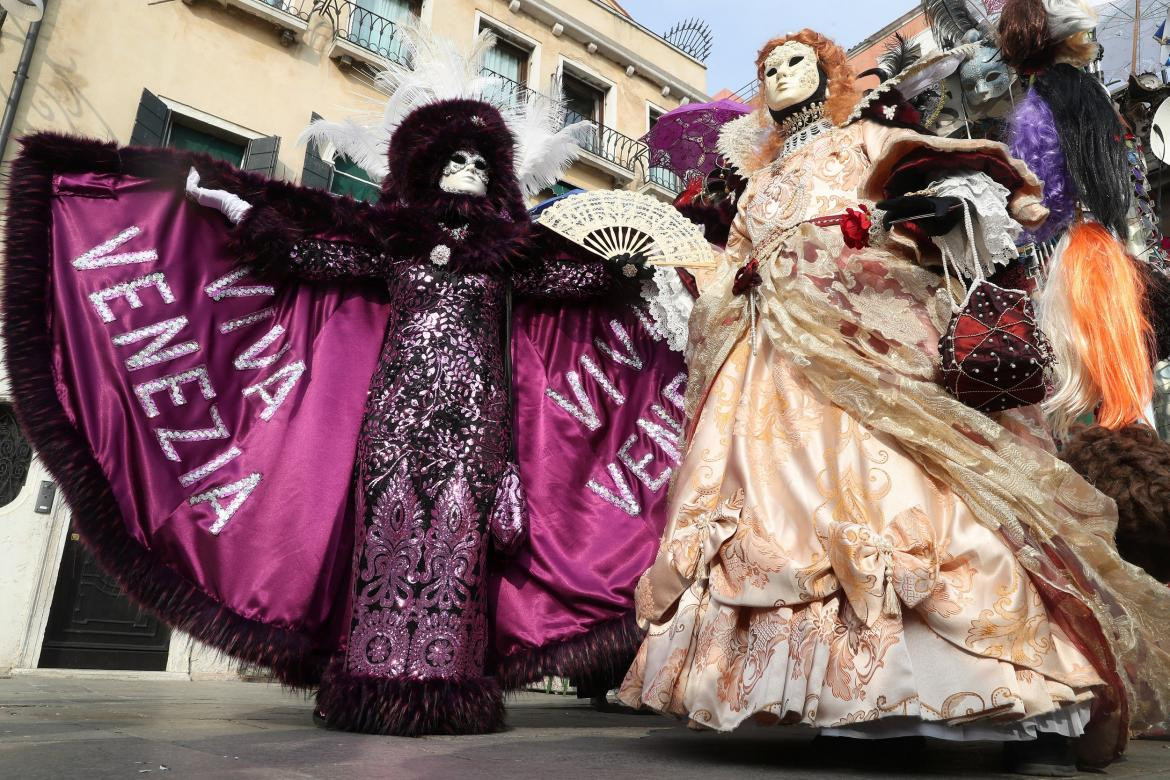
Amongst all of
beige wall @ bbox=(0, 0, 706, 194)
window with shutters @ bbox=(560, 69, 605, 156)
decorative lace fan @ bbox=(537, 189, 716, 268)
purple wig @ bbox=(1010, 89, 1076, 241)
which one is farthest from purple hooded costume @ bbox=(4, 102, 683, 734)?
window with shutters @ bbox=(560, 69, 605, 156)

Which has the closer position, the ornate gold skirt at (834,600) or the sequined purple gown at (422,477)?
the ornate gold skirt at (834,600)

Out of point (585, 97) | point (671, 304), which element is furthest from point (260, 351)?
point (585, 97)

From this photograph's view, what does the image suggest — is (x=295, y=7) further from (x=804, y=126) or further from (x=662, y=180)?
(x=804, y=126)

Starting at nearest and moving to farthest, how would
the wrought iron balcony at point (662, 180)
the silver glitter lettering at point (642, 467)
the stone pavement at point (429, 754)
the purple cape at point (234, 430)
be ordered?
1. the stone pavement at point (429, 754)
2. the purple cape at point (234, 430)
3. the silver glitter lettering at point (642, 467)
4. the wrought iron balcony at point (662, 180)

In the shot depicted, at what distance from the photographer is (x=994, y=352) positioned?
201cm

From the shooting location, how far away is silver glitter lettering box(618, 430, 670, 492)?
10.3 feet

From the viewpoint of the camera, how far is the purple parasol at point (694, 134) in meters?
4.33

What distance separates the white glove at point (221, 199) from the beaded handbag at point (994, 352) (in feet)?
8.00

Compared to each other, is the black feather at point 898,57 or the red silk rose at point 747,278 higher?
the black feather at point 898,57

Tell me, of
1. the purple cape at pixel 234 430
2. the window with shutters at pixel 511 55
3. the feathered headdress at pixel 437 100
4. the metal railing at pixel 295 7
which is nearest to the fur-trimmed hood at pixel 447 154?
the feathered headdress at pixel 437 100

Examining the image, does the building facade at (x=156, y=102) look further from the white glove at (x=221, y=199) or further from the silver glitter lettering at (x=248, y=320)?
the silver glitter lettering at (x=248, y=320)

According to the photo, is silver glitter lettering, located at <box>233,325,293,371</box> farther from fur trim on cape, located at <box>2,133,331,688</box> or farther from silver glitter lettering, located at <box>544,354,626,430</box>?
silver glitter lettering, located at <box>544,354,626,430</box>

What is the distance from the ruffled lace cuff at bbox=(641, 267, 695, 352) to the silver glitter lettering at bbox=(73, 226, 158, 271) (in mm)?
1872

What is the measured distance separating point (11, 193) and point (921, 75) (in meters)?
3.21
